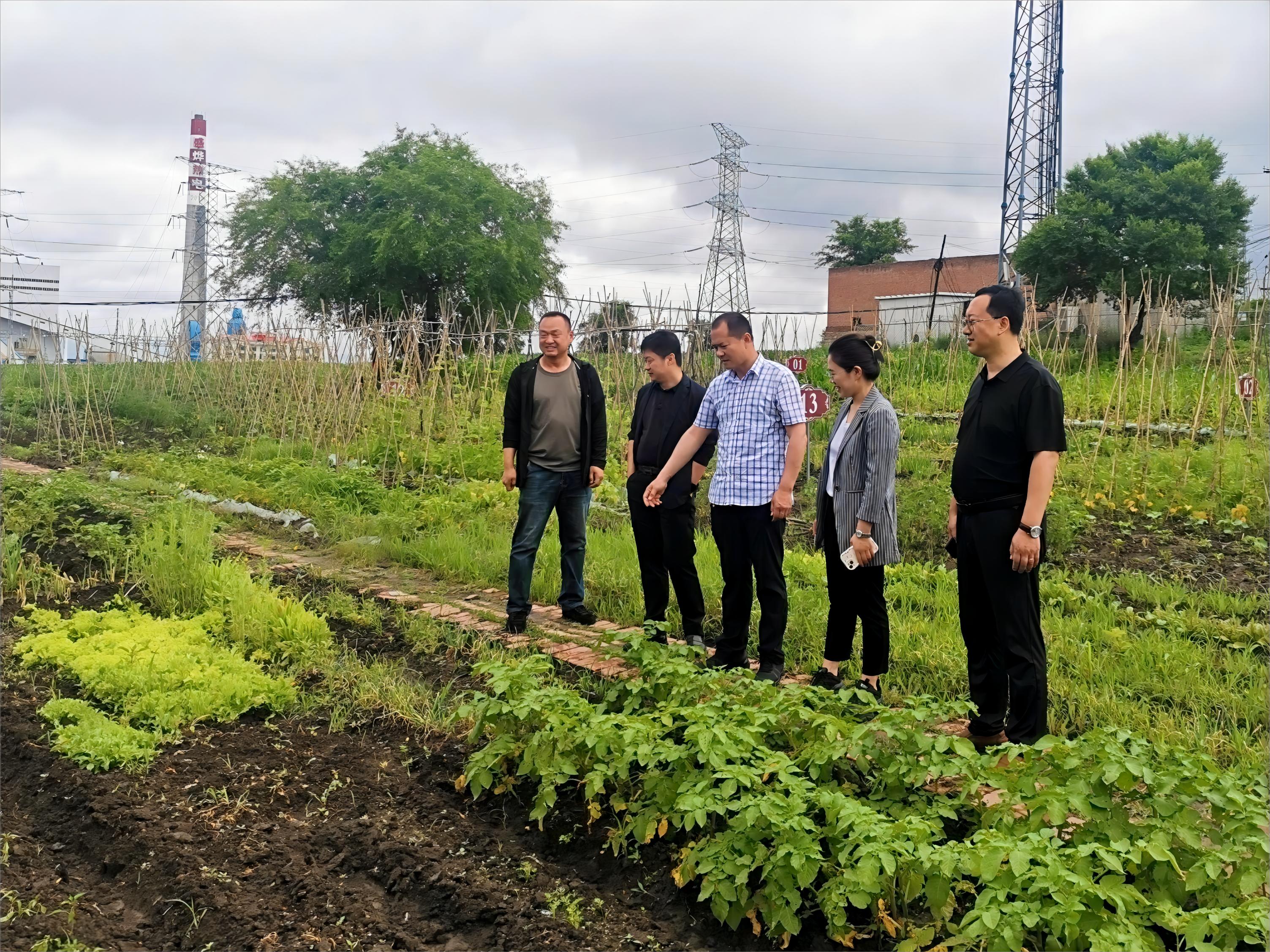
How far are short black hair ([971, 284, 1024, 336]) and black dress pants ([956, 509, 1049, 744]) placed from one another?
72cm

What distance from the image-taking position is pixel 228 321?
704 inches

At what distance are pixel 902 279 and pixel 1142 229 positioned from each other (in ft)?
64.5

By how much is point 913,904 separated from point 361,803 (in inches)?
71.7

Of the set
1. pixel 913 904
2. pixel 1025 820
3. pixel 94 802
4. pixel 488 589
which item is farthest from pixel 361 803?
pixel 488 589

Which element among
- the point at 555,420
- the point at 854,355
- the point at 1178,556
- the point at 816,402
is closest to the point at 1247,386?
the point at 1178,556

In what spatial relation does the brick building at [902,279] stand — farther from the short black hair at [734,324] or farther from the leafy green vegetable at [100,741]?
the leafy green vegetable at [100,741]

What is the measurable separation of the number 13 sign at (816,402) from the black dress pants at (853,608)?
8.60 ft

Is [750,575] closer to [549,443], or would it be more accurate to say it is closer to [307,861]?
[549,443]

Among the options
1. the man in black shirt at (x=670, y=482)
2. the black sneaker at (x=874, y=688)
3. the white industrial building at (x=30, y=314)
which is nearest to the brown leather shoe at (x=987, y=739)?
the black sneaker at (x=874, y=688)

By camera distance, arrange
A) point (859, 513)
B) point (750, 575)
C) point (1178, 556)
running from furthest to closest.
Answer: point (1178, 556) → point (750, 575) → point (859, 513)

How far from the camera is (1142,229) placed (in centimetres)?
2405

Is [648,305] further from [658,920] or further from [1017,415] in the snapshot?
[658,920]

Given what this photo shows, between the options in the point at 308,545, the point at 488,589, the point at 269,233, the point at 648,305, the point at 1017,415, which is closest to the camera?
the point at 1017,415

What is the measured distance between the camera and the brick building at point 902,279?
141ft
